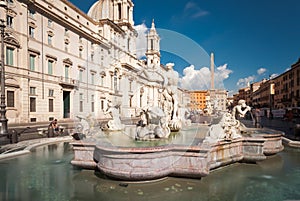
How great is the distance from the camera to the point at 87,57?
3419 cm

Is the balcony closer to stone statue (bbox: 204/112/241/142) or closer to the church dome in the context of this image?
the church dome

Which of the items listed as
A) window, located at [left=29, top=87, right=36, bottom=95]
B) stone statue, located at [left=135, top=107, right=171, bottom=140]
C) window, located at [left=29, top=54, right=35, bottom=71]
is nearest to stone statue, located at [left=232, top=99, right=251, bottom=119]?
stone statue, located at [left=135, top=107, right=171, bottom=140]

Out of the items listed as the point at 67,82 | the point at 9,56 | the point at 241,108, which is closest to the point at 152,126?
the point at 241,108

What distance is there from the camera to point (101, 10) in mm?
49312

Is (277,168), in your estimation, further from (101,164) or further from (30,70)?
(30,70)

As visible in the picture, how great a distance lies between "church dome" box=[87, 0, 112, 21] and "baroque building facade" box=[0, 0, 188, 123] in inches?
494

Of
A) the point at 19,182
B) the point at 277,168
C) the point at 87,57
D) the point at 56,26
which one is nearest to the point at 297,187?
the point at 277,168

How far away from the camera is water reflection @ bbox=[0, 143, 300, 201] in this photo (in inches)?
164

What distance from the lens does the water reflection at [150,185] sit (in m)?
4.16

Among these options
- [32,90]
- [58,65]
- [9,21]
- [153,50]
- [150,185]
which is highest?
[9,21]

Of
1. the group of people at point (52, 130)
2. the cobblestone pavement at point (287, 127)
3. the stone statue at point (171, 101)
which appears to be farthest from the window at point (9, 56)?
the cobblestone pavement at point (287, 127)

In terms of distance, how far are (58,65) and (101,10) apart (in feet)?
86.1

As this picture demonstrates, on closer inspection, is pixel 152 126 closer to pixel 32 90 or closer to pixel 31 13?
pixel 32 90

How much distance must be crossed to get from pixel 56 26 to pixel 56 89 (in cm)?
828
